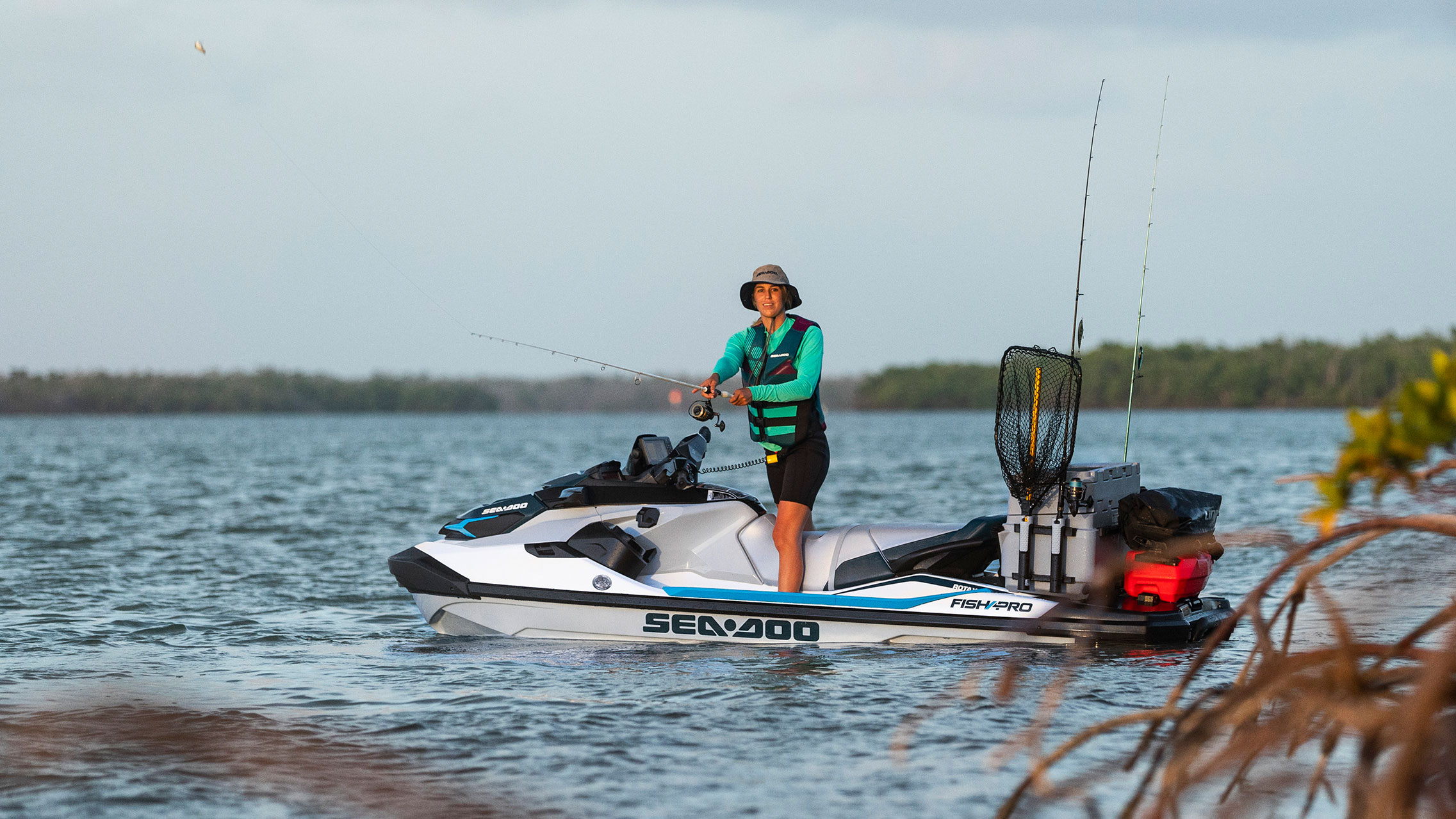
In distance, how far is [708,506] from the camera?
23.1ft

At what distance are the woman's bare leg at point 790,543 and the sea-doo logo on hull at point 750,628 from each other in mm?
187

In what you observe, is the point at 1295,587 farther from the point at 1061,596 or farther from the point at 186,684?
the point at 186,684

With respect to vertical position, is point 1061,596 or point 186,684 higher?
point 1061,596

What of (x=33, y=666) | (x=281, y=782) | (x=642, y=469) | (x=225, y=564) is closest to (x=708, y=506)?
(x=642, y=469)

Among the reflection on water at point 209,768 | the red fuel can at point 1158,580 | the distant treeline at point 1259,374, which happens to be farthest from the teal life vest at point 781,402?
the distant treeline at point 1259,374

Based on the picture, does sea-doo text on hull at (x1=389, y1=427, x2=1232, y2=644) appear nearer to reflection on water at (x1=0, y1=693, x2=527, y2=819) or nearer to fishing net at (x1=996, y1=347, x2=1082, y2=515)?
fishing net at (x1=996, y1=347, x2=1082, y2=515)

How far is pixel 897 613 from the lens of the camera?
6.56m

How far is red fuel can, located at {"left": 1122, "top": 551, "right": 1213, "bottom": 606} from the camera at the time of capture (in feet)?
20.6

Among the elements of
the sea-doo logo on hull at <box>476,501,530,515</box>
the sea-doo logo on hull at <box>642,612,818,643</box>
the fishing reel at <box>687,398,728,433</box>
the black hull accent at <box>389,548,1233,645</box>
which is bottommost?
the sea-doo logo on hull at <box>642,612,818,643</box>

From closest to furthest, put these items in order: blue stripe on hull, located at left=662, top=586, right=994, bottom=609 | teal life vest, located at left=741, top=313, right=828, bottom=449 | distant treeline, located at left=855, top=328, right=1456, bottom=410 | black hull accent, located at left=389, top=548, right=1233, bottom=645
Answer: black hull accent, located at left=389, top=548, right=1233, bottom=645 < blue stripe on hull, located at left=662, top=586, right=994, bottom=609 < teal life vest, located at left=741, top=313, right=828, bottom=449 < distant treeline, located at left=855, top=328, right=1456, bottom=410

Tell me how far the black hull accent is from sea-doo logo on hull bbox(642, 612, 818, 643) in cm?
4

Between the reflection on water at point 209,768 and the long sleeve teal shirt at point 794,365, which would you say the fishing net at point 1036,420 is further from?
the reflection on water at point 209,768

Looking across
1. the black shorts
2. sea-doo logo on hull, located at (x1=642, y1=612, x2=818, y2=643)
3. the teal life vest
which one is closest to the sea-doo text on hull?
sea-doo logo on hull, located at (x1=642, y1=612, x2=818, y2=643)

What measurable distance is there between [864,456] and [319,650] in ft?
101
